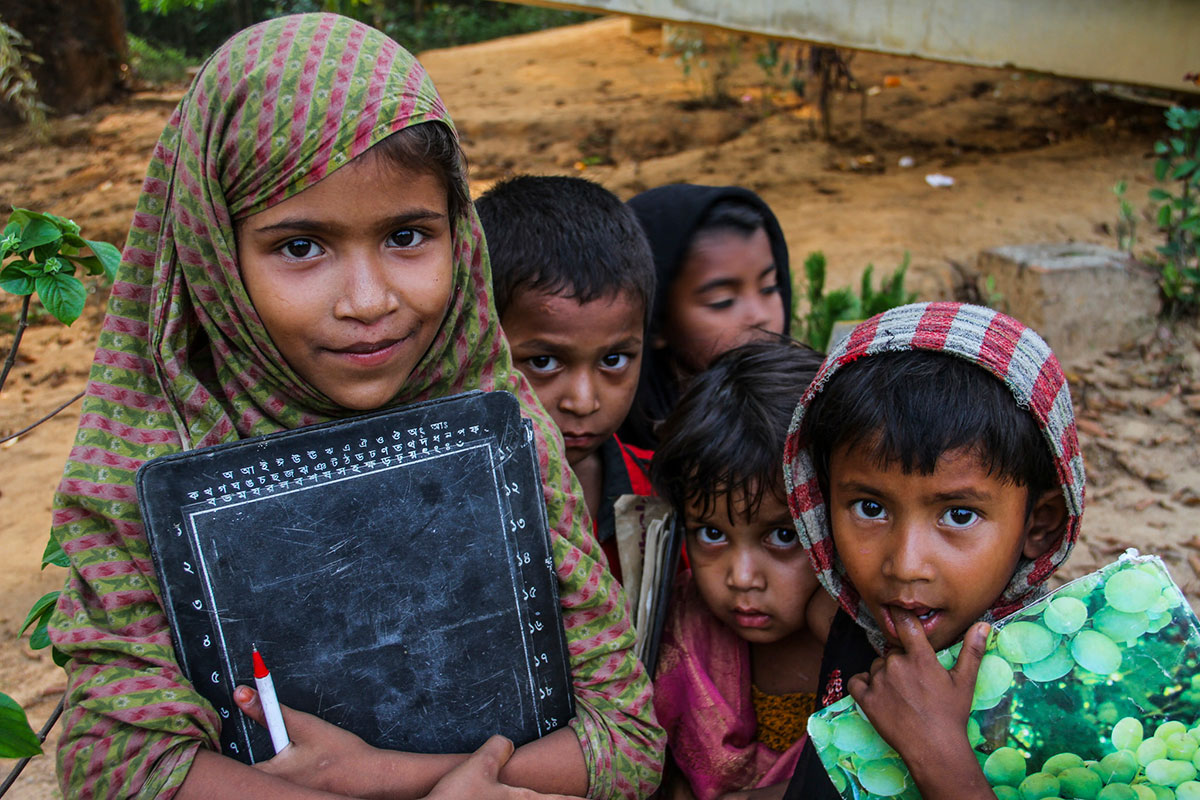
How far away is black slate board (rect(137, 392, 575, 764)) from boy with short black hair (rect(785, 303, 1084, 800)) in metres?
0.53

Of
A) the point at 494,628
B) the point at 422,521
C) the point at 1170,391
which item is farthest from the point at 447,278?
the point at 1170,391

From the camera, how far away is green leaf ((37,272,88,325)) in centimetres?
170

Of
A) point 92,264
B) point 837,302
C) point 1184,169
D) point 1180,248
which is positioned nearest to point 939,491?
point 92,264

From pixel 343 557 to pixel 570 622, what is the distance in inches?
16.4

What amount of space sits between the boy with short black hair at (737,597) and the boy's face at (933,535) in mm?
363

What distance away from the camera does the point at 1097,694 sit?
4.50ft

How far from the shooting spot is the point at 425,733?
1.58 metres

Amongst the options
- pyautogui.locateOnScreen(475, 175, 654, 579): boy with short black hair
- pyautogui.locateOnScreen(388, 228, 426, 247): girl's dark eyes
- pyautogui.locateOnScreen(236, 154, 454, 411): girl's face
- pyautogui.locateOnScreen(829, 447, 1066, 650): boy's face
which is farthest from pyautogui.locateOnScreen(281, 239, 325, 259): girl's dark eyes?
pyautogui.locateOnScreen(829, 447, 1066, 650): boy's face

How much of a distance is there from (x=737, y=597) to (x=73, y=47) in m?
8.14

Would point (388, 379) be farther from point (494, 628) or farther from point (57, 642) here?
point (57, 642)

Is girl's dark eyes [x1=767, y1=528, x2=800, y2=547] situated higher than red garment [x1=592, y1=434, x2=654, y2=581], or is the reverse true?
girl's dark eyes [x1=767, y1=528, x2=800, y2=547]

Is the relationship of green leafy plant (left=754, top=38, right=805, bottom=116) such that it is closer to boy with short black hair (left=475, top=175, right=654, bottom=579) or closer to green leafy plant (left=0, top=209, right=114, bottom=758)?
boy with short black hair (left=475, top=175, right=654, bottom=579)

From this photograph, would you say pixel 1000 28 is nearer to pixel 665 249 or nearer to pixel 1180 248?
pixel 1180 248

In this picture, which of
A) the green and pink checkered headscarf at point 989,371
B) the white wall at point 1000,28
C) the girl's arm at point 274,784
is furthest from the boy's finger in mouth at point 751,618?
the white wall at point 1000,28
